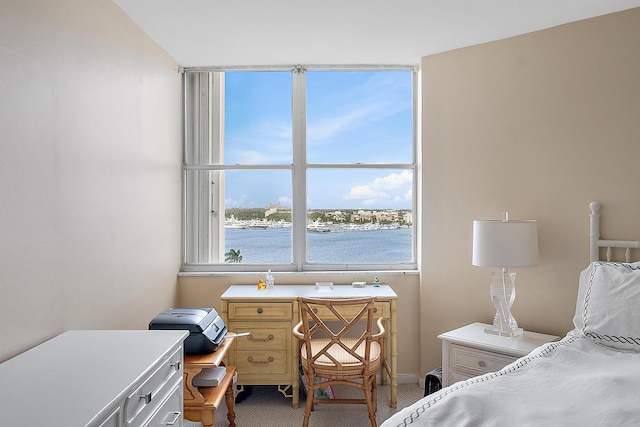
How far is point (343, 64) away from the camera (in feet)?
12.2

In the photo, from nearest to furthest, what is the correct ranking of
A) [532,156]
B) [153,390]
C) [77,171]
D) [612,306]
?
[153,390] → [77,171] → [612,306] → [532,156]

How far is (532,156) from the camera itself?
3.06 m

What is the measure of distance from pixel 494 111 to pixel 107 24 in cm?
253

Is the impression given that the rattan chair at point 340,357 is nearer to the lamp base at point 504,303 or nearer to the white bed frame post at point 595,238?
the lamp base at point 504,303

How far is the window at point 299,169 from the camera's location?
3.78m

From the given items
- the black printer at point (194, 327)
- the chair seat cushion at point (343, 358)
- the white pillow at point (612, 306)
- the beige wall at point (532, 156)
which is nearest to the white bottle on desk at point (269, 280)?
the chair seat cushion at point (343, 358)

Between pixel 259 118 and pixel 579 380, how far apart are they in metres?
2.93

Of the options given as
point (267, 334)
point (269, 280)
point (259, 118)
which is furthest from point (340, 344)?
point (259, 118)

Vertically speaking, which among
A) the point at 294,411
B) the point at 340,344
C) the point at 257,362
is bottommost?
the point at 294,411

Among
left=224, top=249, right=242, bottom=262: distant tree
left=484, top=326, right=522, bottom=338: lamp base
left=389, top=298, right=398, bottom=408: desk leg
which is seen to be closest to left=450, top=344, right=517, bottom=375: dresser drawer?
left=484, top=326, right=522, bottom=338: lamp base

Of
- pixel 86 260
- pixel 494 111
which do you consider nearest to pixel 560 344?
pixel 494 111

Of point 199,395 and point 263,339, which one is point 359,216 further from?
point 199,395

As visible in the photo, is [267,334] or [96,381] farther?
[267,334]

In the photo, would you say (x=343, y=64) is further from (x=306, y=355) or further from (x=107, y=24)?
(x=306, y=355)
